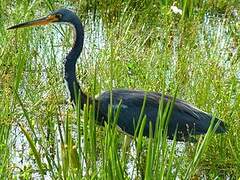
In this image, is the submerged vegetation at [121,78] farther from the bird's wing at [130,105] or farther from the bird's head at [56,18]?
the bird's head at [56,18]

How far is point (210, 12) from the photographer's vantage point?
25.1ft

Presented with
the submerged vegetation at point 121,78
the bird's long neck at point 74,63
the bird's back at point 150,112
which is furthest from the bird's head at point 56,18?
the bird's back at point 150,112

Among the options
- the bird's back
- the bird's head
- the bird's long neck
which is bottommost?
the bird's back

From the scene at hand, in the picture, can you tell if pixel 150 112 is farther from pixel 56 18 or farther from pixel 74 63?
pixel 56 18

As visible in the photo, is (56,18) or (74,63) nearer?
(74,63)

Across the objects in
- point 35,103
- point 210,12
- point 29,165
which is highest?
point 210,12

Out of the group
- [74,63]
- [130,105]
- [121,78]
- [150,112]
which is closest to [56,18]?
[74,63]

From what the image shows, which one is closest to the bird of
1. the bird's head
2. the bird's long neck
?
the bird's long neck

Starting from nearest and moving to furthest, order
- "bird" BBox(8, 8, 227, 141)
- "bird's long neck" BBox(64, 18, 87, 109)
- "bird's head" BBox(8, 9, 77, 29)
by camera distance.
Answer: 1. "bird" BBox(8, 8, 227, 141)
2. "bird's long neck" BBox(64, 18, 87, 109)
3. "bird's head" BBox(8, 9, 77, 29)

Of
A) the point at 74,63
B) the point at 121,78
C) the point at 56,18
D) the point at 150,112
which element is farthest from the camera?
the point at 121,78

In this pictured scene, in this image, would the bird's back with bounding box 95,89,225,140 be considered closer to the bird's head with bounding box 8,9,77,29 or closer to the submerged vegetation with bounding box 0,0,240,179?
the submerged vegetation with bounding box 0,0,240,179

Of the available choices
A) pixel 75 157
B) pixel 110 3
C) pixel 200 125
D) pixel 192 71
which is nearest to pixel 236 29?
pixel 110 3

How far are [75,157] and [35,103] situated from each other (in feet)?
6.72

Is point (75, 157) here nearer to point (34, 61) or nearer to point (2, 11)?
point (34, 61)
